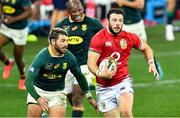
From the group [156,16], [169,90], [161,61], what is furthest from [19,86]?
[156,16]

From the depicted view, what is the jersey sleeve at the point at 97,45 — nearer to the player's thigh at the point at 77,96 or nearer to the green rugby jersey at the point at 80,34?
the green rugby jersey at the point at 80,34

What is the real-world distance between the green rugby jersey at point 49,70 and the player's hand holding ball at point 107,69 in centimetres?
53

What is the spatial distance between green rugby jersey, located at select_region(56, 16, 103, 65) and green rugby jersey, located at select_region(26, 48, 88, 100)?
61.1 inches

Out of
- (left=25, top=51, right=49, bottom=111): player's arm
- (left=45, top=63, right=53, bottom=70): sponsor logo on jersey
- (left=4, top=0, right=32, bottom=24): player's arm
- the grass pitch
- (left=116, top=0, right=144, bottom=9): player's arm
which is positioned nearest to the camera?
(left=25, top=51, right=49, bottom=111): player's arm

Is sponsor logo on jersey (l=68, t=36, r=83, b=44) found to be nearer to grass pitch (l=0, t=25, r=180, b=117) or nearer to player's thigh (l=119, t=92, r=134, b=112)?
grass pitch (l=0, t=25, r=180, b=117)

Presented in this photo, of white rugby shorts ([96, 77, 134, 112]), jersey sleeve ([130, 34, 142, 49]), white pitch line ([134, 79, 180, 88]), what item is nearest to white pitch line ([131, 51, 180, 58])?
white pitch line ([134, 79, 180, 88])

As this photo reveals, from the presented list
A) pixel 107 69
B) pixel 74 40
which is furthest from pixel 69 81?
pixel 107 69

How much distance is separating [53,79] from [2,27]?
5826mm

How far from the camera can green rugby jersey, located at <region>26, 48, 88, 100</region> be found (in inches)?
474

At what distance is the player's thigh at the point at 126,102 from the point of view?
39.5ft

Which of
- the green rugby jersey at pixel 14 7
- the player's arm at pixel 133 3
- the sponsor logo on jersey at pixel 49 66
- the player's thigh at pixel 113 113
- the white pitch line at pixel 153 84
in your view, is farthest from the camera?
the white pitch line at pixel 153 84

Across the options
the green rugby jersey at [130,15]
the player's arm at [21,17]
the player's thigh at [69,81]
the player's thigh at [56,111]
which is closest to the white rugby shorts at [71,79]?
the player's thigh at [69,81]

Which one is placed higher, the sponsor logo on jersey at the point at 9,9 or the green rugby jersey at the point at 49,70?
the green rugby jersey at the point at 49,70

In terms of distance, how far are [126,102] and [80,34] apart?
7.34 feet
